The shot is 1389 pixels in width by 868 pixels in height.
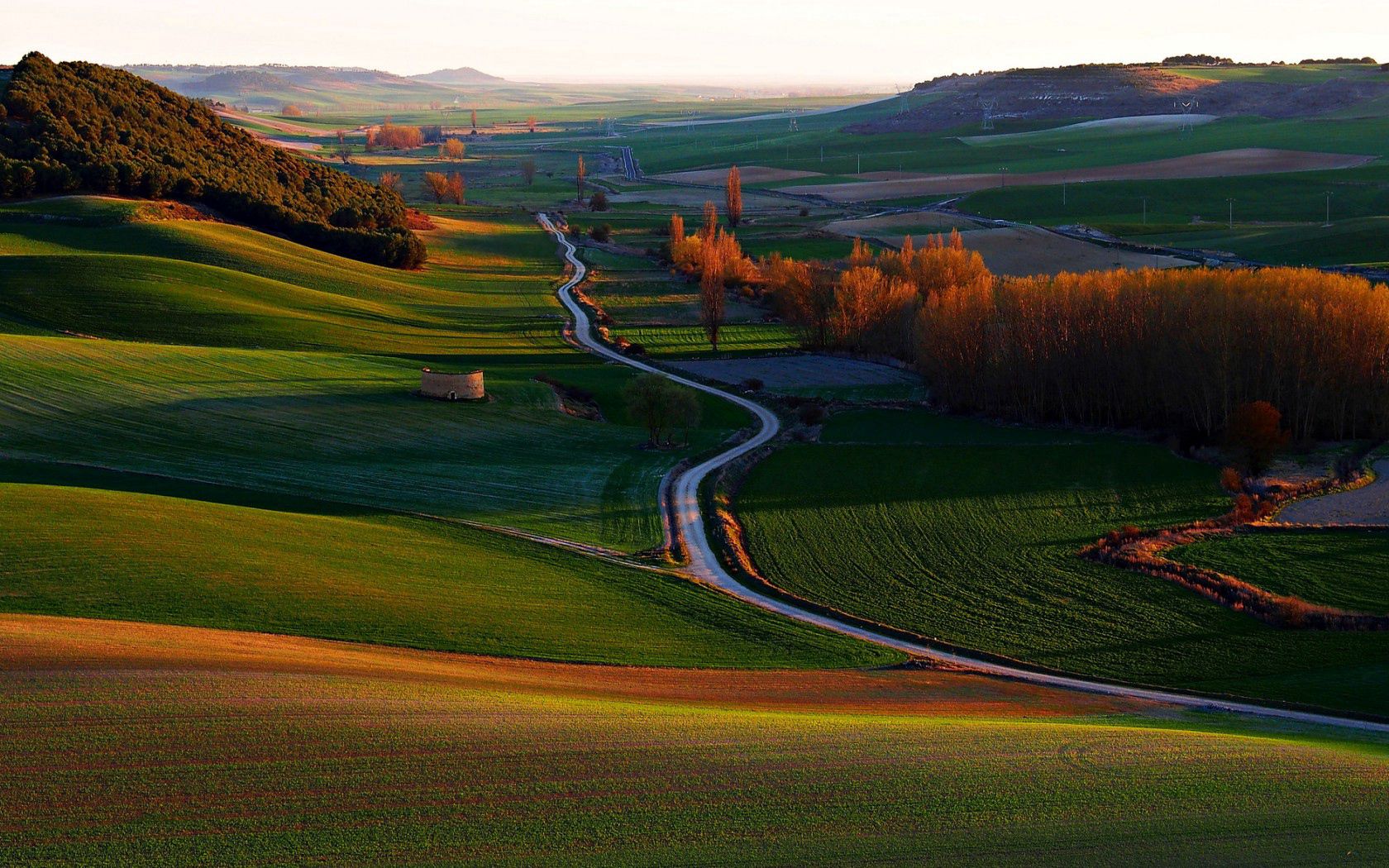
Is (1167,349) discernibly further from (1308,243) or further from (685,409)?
(1308,243)

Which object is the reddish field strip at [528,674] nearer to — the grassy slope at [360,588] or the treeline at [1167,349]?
the grassy slope at [360,588]

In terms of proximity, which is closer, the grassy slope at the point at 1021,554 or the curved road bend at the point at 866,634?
the curved road bend at the point at 866,634

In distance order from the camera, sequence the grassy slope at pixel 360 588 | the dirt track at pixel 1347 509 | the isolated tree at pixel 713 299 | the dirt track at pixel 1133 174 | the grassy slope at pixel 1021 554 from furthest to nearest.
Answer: the dirt track at pixel 1133 174, the isolated tree at pixel 713 299, the dirt track at pixel 1347 509, the grassy slope at pixel 1021 554, the grassy slope at pixel 360 588

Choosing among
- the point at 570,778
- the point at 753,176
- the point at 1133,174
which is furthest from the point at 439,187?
the point at 570,778

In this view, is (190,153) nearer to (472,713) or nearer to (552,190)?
(552,190)

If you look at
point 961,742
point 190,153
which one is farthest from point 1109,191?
point 961,742

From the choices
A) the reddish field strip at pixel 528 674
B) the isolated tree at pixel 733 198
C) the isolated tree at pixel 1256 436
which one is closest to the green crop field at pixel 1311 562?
the isolated tree at pixel 1256 436
